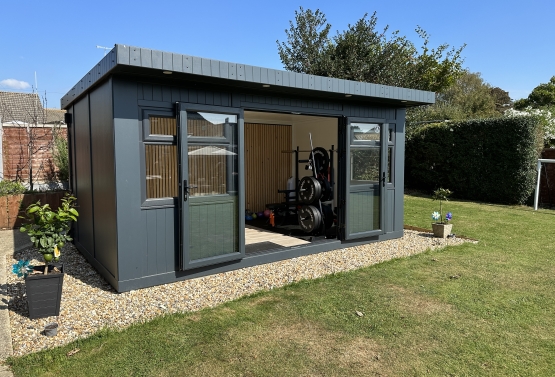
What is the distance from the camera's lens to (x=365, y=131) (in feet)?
19.6

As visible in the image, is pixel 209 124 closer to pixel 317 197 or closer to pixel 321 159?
pixel 317 197

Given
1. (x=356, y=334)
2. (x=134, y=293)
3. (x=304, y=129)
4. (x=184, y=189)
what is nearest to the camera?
(x=356, y=334)

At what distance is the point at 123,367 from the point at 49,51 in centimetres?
1522

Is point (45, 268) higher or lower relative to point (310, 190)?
lower

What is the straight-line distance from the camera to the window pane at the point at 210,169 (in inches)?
168

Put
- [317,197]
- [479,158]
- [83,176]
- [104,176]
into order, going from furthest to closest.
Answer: [479,158] → [317,197] → [83,176] → [104,176]

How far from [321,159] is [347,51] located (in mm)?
7688

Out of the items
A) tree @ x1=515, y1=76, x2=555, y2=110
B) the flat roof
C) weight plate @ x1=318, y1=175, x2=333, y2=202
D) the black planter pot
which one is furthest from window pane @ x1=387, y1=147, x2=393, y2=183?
tree @ x1=515, y1=76, x2=555, y2=110

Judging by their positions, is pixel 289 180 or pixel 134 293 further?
pixel 289 180

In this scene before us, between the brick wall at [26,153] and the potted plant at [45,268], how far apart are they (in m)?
7.70

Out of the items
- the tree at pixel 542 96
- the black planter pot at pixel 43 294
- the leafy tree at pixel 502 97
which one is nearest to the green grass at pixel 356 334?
the black planter pot at pixel 43 294

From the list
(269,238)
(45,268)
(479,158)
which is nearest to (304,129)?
(269,238)

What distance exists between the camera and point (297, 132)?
30.1 feet

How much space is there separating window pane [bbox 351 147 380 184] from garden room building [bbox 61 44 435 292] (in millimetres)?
16
